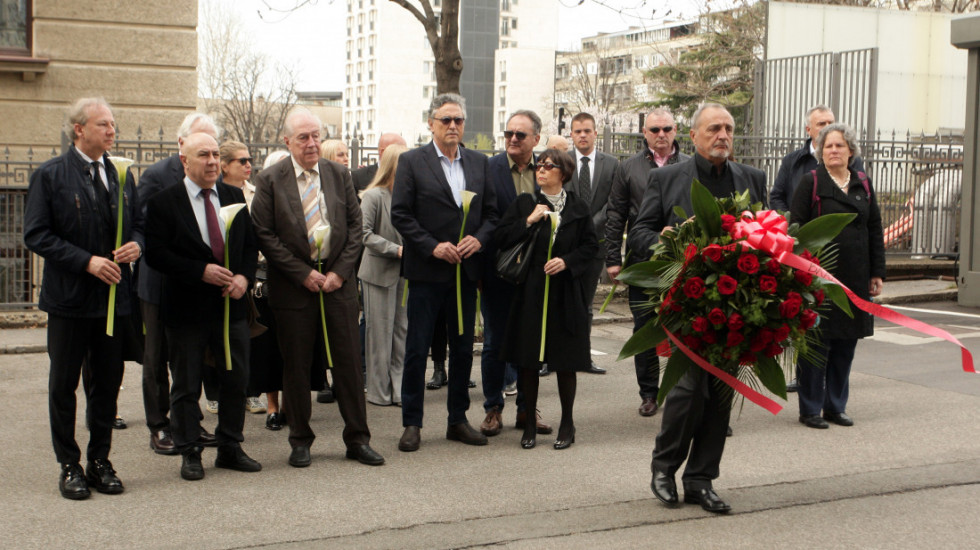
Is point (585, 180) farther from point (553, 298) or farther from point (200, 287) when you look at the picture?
point (200, 287)

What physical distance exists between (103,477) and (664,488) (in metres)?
3.09

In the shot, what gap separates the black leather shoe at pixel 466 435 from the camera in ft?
23.5

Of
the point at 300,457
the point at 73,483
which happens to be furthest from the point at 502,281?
the point at 73,483

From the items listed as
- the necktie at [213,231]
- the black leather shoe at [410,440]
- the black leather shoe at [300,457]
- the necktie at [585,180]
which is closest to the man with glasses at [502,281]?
the black leather shoe at [410,440]

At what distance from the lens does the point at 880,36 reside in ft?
67.2

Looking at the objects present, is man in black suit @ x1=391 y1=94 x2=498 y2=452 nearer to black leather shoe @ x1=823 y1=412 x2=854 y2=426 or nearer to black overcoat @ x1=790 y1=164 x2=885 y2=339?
black overcoat @ x1=790 y1=164 x2=885 y2=339

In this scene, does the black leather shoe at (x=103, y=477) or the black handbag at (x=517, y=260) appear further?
the black handbag at (x=517, y=260)

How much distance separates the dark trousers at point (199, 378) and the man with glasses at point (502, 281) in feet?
5.79

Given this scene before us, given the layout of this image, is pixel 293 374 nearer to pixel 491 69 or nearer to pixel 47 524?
pixel 47 524

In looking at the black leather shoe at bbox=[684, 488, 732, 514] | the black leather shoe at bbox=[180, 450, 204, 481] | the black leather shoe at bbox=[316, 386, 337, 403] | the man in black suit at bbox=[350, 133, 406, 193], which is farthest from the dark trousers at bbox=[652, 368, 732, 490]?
the man in black suit at bbox=[350, 133, 406, 193]

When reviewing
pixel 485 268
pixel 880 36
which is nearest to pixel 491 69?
pixel 880 36

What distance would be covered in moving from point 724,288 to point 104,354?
11.2ft

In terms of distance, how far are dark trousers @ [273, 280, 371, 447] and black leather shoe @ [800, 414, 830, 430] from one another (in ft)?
10.5

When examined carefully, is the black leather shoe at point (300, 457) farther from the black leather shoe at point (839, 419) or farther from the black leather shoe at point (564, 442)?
the black leather shoe at point (839, 419)
